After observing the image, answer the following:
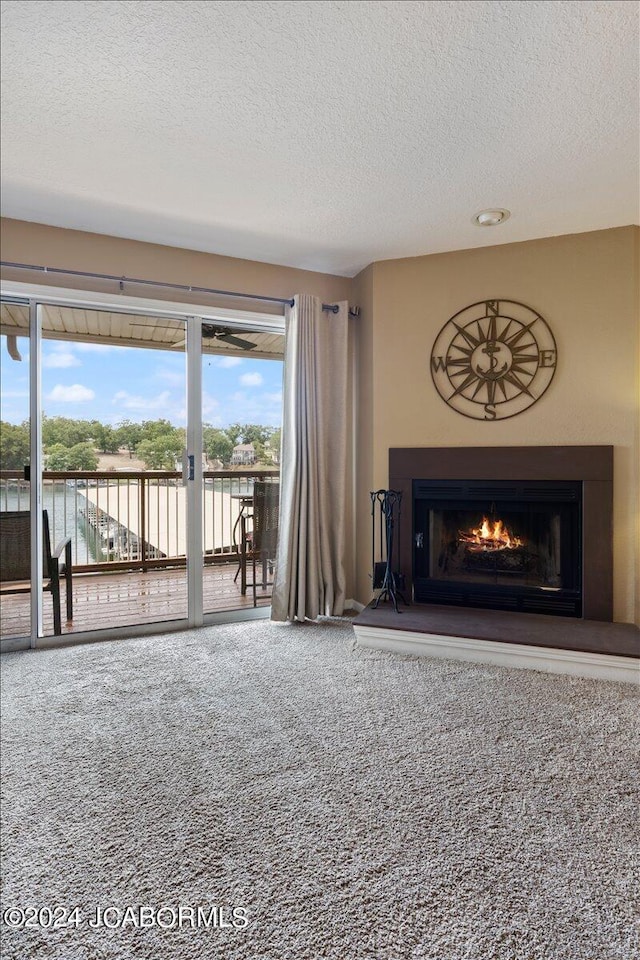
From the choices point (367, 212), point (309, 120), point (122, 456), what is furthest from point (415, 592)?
point (309, 120)

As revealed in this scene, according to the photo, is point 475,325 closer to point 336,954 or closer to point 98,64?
point 98,64

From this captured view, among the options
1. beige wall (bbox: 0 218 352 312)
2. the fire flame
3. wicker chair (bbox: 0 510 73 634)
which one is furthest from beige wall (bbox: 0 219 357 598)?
wicker chair (bbox: 0 510 73 634)

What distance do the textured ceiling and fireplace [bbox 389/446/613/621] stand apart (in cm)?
140

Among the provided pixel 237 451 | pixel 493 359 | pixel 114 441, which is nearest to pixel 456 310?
pixel 493 359

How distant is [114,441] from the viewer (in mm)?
3336

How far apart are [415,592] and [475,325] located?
1.81m

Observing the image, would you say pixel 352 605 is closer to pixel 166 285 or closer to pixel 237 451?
pixel 237 451

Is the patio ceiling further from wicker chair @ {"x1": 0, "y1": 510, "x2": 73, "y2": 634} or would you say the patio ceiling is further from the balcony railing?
wicker chair @ {"x1": 0, "y1": 510, "x2": 73, "y2": 634}

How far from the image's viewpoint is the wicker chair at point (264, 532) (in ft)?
12.4

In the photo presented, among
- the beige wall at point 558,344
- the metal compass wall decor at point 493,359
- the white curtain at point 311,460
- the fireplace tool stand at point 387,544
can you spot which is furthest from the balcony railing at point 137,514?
the metal compass wall decor at point 493,359

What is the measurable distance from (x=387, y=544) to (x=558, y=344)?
1648 mm

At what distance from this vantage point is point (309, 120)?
212 cm

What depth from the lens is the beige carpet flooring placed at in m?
1.22

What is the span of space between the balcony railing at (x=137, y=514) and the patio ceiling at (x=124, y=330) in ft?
2.75
